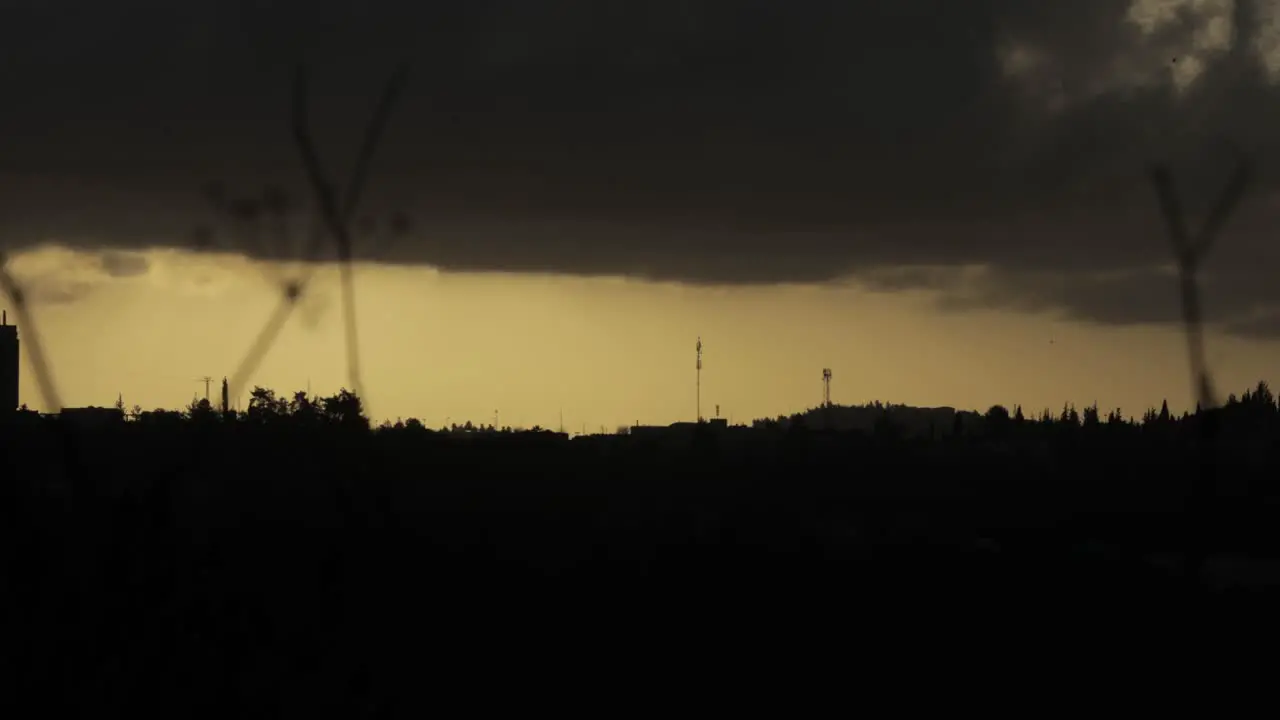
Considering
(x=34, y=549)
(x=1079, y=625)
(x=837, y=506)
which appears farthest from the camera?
(x=837, y=506)

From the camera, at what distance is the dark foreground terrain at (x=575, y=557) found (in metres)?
10.4

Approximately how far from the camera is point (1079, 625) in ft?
223

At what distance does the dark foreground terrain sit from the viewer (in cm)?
1045

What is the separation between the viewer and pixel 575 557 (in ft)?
254

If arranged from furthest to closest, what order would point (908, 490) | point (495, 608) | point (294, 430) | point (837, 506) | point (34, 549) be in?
point (908, 490) → point (837, 506) → point (495, 608) → point (294, 430) → point (34, 549)

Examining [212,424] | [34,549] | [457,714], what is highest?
[212,424]

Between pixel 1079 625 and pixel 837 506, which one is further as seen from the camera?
pixel 837 506

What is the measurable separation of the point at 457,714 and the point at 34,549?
40.8 meters

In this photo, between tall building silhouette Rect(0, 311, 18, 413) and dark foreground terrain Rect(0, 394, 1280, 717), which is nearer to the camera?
dark foreground terrain Rect(0, 394, 1280, 717)

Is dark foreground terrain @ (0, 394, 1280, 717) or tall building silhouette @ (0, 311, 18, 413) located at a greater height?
tall building silhouette @ (0, 311, 18, 413)

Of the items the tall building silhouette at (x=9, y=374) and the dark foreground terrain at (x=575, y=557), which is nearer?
the dark foreground terrain at (x=575, y=557)

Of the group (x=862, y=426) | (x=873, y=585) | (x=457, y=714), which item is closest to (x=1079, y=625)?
(x=873, y=585)

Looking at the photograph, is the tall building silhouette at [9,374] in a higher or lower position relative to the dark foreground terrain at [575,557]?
higher

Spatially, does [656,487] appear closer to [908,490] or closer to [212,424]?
[908,490]
